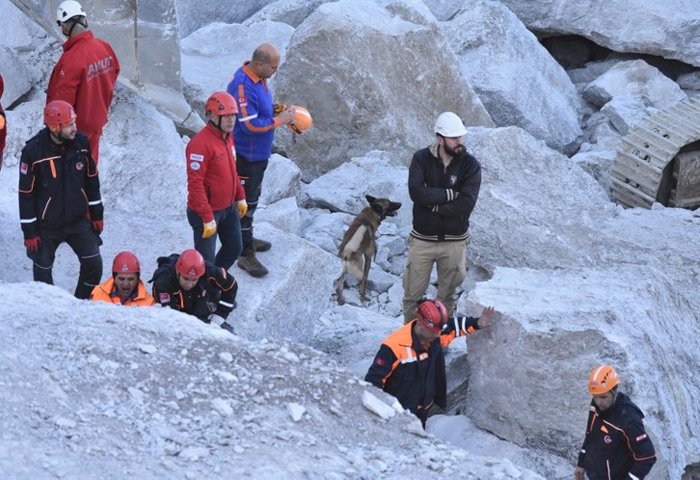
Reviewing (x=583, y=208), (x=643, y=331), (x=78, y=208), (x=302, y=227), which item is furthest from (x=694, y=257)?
(x=78, y=208)

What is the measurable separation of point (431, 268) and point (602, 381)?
2.25m

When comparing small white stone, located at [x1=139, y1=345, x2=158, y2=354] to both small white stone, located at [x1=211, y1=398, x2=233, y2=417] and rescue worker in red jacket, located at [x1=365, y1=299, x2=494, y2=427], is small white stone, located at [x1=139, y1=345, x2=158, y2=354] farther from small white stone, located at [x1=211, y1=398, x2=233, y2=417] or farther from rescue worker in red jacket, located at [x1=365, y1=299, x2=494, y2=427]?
rescue worker in red jacket, located at [x1=365, y1=299, x2=494, y2=427]

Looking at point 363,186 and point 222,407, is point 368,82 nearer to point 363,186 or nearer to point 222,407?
point 363,186

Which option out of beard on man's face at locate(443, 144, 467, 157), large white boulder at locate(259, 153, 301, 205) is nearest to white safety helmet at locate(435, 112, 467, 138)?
beard on man's face at locate(443, 144, 467, 157)

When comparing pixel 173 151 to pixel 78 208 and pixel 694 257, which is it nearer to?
pixel 78 208

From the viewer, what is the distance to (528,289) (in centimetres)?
717

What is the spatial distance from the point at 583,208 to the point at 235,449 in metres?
5.89

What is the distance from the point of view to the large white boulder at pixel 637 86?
14953mm

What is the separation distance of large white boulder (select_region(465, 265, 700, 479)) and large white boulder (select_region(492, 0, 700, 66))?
942 centimetres

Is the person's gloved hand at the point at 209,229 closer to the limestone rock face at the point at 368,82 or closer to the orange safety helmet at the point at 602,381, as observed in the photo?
the orange safety helmet at the point at 602,381

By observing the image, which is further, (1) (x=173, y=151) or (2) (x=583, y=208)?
(2) (x=583, y=208)

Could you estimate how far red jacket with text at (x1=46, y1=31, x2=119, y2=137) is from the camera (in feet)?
24.9

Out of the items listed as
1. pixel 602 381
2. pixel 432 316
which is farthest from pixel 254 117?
pixel 602 381

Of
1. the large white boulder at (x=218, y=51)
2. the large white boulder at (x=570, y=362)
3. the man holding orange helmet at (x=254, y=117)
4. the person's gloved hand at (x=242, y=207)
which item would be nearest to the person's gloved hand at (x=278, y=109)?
the man holding orange helmet at (x=254, y=117)
